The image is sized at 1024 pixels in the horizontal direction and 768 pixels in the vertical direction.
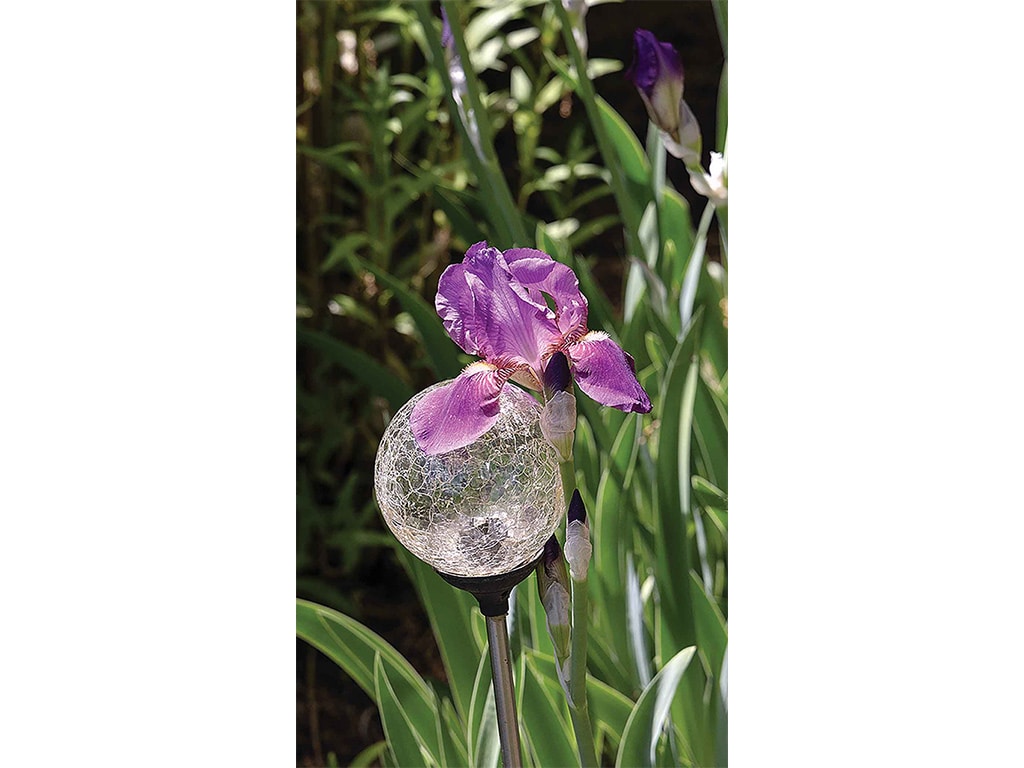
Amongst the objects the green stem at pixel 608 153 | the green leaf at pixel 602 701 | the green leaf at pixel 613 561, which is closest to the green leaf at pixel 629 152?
the green stem at pixel 608 153

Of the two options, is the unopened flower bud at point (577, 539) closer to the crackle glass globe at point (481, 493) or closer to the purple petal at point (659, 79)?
the crackle glass globe at point (481, 493)

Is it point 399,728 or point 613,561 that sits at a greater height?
point 613,561

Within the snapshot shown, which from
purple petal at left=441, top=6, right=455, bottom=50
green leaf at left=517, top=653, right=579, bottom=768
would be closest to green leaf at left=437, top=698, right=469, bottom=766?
green leaf at left=517, top=653, right=579, bottom=768

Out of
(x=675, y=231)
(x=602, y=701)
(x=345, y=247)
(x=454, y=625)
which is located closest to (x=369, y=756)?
(x=454, y=625)

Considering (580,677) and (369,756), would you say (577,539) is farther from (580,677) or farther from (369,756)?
(369,756)

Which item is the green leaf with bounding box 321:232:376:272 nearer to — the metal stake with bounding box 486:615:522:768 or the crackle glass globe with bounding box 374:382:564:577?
the crackle glass globe with bounding box 374:382:564:577

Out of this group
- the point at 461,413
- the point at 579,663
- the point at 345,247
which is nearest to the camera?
the point at 461,413
